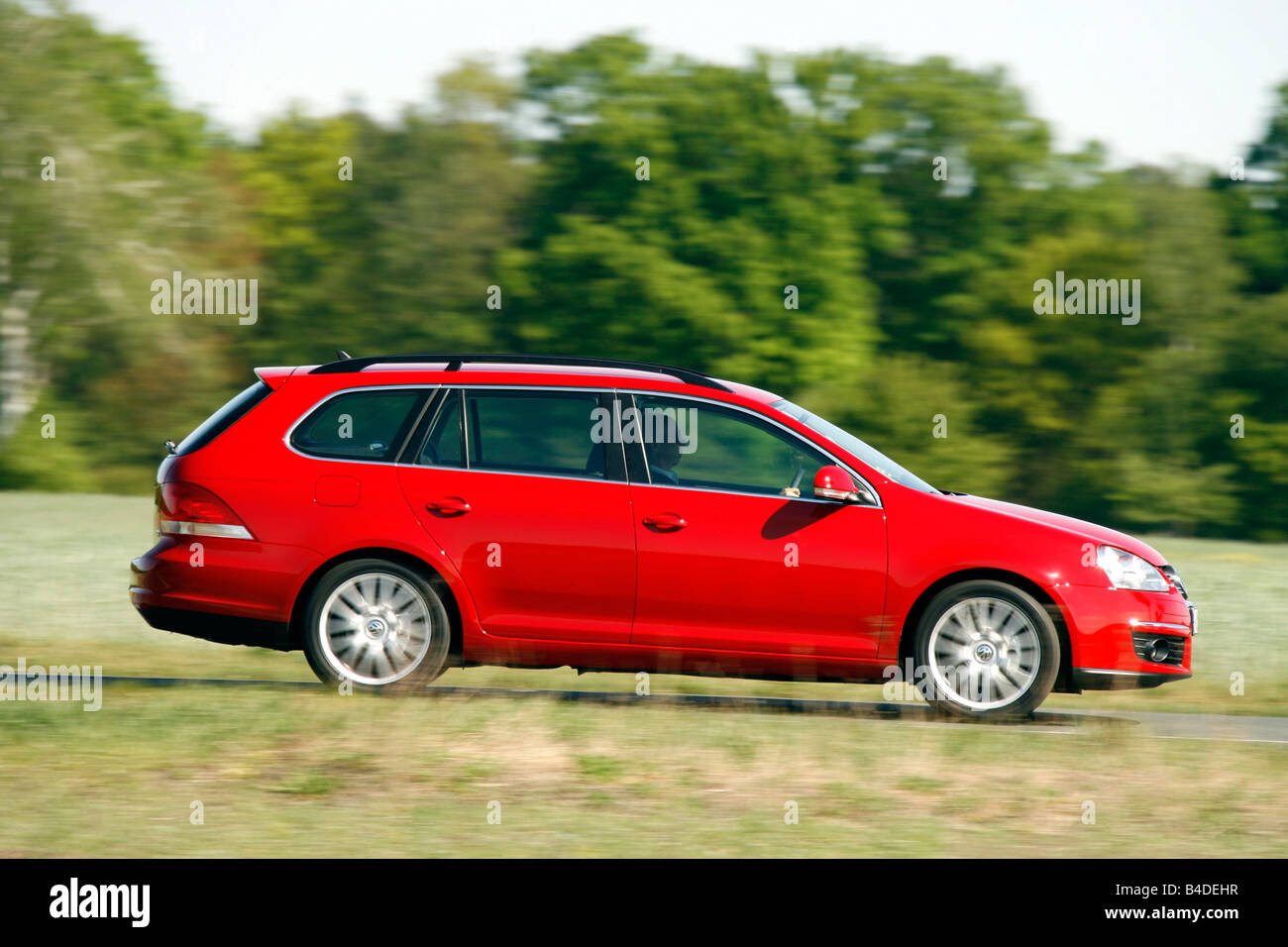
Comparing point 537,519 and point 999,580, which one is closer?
point 999,580

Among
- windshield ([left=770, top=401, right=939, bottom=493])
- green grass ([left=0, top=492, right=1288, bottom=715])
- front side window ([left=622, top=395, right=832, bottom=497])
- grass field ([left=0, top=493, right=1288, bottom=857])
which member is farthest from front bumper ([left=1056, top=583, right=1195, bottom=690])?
front side window ([left=622, top=395, right=832, bottom=497])

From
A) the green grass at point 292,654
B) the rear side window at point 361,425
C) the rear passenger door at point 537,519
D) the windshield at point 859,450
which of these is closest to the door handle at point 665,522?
the rear passenger door at point 537,519

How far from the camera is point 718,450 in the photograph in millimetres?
8594

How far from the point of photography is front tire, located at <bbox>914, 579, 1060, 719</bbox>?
8.36 metres

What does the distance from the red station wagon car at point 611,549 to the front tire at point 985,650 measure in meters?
0.01

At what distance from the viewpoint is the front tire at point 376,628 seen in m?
8.62

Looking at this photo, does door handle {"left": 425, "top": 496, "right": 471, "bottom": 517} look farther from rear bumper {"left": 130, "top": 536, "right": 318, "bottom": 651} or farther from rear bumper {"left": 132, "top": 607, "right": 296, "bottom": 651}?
rear bumper {"left": 132, "top": 607, "right": 296, "bottom": 651}

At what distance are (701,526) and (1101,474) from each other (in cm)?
5494

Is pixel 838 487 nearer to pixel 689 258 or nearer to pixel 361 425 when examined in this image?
pixel 361 425

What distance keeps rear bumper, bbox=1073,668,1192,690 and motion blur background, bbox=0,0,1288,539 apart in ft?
142

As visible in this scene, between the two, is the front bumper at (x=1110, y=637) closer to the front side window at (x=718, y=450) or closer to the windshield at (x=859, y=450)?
the windshield at (x=859, y=450)

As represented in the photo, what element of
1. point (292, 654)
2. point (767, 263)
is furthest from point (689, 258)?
point (292, 654)

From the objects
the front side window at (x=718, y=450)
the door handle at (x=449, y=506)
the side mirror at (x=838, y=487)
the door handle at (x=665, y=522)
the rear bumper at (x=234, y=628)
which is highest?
the front side window at (x=718, y=450)

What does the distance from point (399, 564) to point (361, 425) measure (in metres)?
0.83
